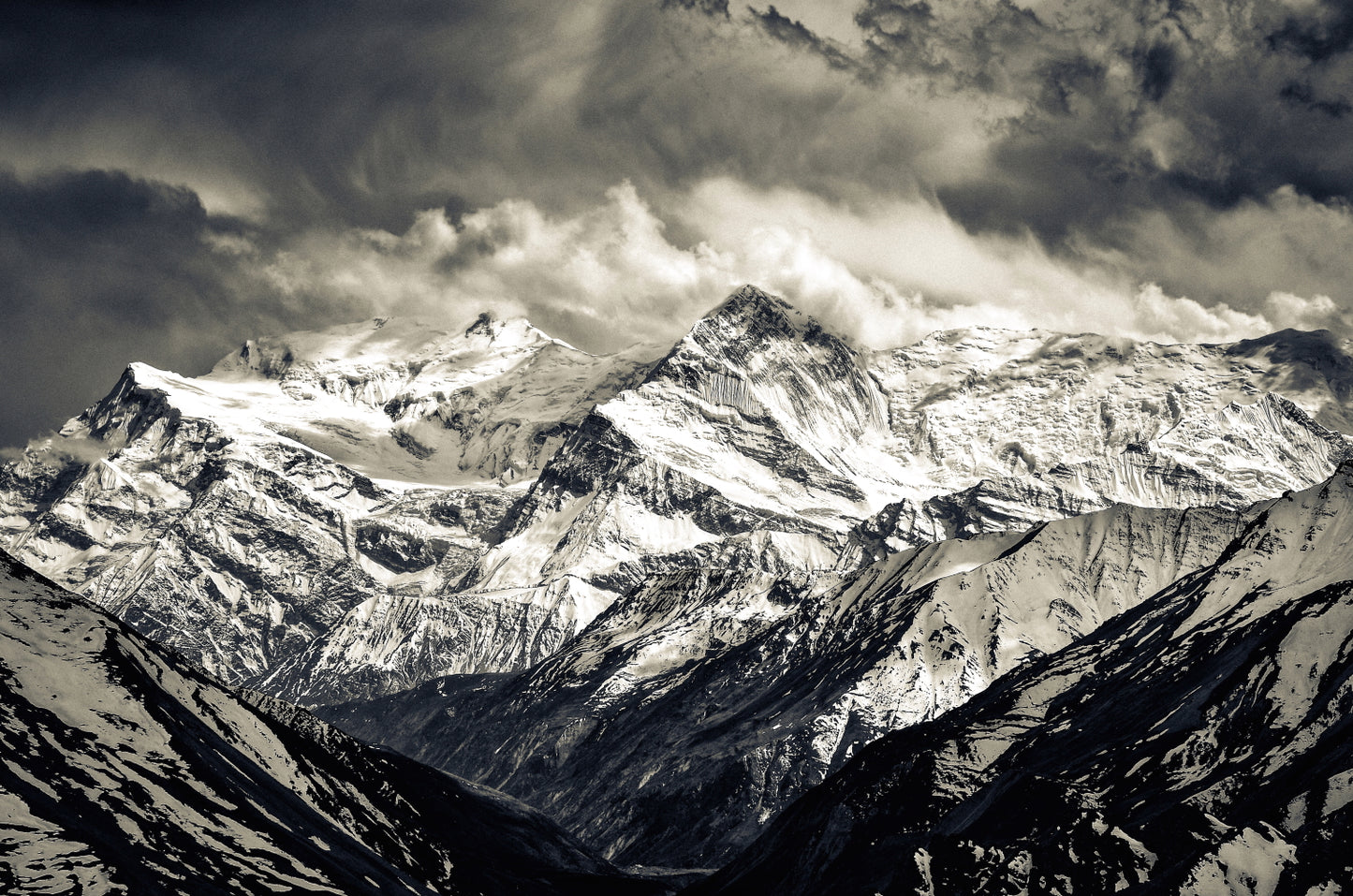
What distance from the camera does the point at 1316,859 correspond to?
19638 cm

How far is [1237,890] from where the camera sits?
196 m

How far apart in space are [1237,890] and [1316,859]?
9632 mm
